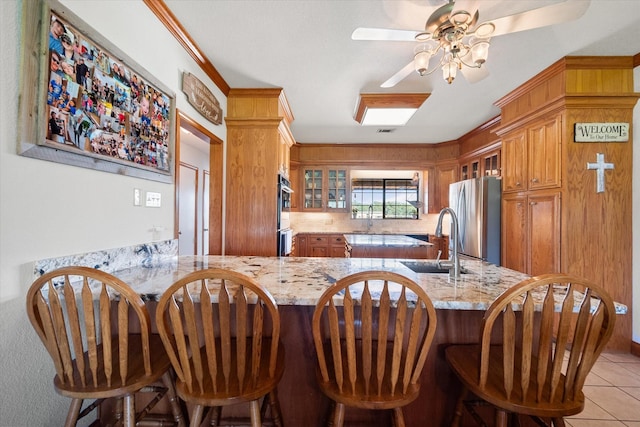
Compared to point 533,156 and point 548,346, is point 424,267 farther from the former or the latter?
point 533,156

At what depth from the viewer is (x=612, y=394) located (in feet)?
5.98

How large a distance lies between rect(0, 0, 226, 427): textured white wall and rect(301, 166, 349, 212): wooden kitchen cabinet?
3.73 meters

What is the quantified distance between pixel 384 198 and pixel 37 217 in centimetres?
510

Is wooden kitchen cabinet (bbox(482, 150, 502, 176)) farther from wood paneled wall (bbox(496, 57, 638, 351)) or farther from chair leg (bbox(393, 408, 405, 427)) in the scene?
chair leg (bbox(393, 408, 405, 427))

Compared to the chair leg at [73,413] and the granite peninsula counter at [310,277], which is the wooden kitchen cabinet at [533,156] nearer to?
the granite peninsula counter at [310,277]

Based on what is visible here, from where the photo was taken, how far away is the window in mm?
5531

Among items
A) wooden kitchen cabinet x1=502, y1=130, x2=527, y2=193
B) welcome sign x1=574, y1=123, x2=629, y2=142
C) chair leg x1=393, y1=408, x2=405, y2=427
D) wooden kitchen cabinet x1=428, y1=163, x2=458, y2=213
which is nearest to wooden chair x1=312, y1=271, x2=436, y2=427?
chair leg x1=393, y1=408, x2=405, y2=427

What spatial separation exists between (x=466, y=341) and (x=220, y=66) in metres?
2.81

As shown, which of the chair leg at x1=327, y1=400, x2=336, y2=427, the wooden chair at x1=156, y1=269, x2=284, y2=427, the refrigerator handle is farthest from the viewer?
the refrigerator handle

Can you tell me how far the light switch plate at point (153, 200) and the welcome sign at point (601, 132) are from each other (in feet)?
11.1

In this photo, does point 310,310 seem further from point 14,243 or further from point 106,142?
point 106,142

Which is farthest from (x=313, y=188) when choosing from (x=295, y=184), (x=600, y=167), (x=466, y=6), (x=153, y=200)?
(x=466, y=6)

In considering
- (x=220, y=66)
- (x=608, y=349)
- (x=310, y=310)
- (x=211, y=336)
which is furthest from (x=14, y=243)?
(x=608, y=349)

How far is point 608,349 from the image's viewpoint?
91.9 inches
